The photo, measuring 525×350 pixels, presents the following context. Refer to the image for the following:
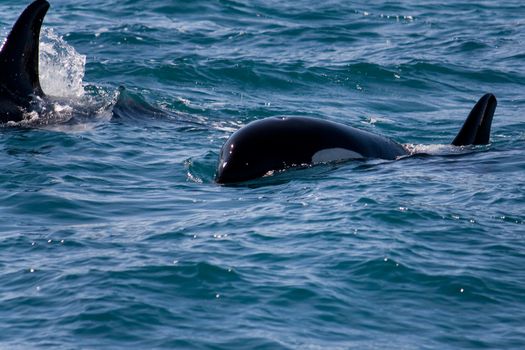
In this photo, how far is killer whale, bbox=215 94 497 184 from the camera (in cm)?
1271

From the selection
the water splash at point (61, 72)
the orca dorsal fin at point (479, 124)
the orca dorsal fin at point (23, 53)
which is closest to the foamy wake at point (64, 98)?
the water splash at point (61, 72)

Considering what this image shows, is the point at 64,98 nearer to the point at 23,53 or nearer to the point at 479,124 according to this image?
the point at 23,53

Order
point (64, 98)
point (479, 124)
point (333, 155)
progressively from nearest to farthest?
point (333, 155), point (479, 124), point (64, 98)

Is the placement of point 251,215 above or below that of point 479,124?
below

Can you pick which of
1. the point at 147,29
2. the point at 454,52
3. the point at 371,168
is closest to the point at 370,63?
the point at 454,52

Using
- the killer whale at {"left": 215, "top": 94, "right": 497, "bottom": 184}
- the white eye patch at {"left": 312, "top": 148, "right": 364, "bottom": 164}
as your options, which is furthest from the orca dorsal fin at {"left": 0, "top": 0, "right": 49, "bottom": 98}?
the white eye patch at {"left": 312, "top": 148, "right": 364, "bottom": 164}

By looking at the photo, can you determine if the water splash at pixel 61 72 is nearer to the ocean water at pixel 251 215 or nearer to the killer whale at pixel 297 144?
the ocean water at pixel 251 215

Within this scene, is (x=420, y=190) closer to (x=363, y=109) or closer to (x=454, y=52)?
(x=363, y=109)

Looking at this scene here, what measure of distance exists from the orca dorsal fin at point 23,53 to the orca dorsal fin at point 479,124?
593 cm

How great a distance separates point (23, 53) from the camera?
50.5 feet

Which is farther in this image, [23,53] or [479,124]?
[23,53]

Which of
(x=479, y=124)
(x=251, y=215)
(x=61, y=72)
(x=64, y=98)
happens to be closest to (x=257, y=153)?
(x=251, y=215)

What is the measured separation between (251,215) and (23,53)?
5564mm

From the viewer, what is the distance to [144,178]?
1364cm
